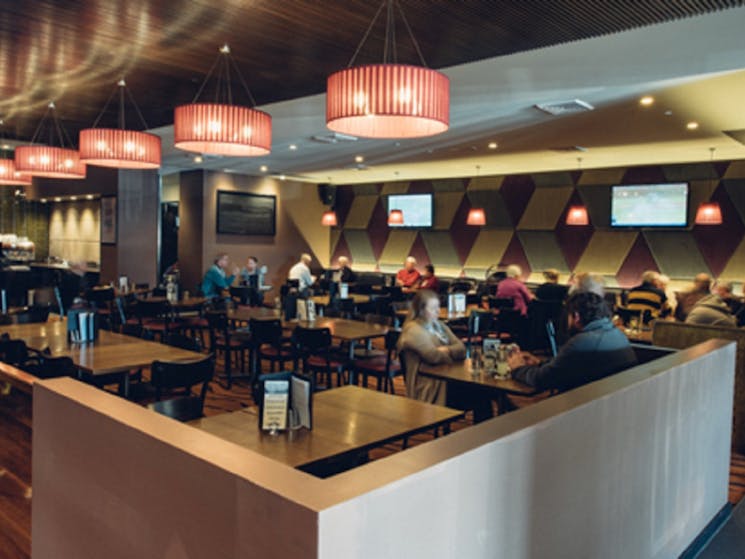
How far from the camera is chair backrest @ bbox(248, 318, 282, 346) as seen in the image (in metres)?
5.70

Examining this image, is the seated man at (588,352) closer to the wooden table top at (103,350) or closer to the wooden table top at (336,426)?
the wooden table top at (336,426)

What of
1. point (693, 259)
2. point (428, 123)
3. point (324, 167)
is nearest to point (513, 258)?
point (693, 259)

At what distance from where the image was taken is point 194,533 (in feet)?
4.86

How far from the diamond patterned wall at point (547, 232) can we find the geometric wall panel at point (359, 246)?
0.08 ft

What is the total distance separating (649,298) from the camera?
7395mm

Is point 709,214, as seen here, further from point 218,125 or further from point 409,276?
point 218,125

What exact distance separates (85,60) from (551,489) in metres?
4.98

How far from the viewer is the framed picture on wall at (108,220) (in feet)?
35.4

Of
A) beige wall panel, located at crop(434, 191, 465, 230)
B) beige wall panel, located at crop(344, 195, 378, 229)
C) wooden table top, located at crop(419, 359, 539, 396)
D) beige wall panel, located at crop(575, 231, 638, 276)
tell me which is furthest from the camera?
beige wall panel, located at crop(344, 195, 378, 229)

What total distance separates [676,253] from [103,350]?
8641mm

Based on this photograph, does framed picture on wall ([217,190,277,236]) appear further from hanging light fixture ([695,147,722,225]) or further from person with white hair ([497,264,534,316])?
hanging light fixture ([695,147,722,225])

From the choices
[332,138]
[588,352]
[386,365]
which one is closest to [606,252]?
[332,138]

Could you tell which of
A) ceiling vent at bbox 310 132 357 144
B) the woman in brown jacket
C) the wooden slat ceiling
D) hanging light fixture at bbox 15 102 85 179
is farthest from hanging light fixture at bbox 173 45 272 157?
ceiling vent at bbox 310 132 357 144

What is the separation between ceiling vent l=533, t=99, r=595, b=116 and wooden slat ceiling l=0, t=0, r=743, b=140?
1415 mm
